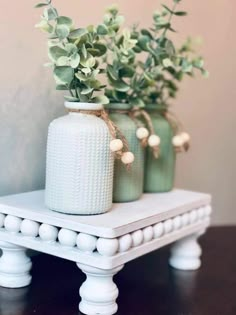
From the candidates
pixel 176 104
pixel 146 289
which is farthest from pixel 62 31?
pixel 176 104

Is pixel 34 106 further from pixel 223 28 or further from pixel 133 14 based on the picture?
pixel 223 28

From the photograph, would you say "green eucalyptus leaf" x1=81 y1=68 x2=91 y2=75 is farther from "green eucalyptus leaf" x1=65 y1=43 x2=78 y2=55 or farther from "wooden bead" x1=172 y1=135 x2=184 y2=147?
"wooden bead" x1=172 y1=135 x2=184 y2=147

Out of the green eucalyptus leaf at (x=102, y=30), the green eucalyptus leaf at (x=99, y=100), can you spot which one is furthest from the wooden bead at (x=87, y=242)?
the green eucalyptus leaf at (x=102, y=30)

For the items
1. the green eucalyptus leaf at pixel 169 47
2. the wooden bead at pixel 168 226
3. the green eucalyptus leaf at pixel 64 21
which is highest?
the green eucalyptus leaf at pixel 64 21

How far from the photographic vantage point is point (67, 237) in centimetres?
76

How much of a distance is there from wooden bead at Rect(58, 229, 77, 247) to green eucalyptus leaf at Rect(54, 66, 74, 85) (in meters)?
0.22

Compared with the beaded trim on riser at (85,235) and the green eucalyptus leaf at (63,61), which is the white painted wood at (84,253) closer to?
the beaded trim on riser at (85,235)

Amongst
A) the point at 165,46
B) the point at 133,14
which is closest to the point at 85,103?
the point at 165,46

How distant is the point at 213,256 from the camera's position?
108cm

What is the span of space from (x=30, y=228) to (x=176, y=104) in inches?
23.5

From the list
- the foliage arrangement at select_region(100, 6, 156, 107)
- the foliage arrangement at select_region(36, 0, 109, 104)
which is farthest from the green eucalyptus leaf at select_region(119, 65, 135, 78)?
the foliage arrangement at select_region(36, 0, 109, 104)

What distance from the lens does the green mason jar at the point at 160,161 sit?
102 centimetres

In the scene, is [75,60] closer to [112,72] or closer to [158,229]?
[112,72]

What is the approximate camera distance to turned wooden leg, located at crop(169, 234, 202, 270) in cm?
99
